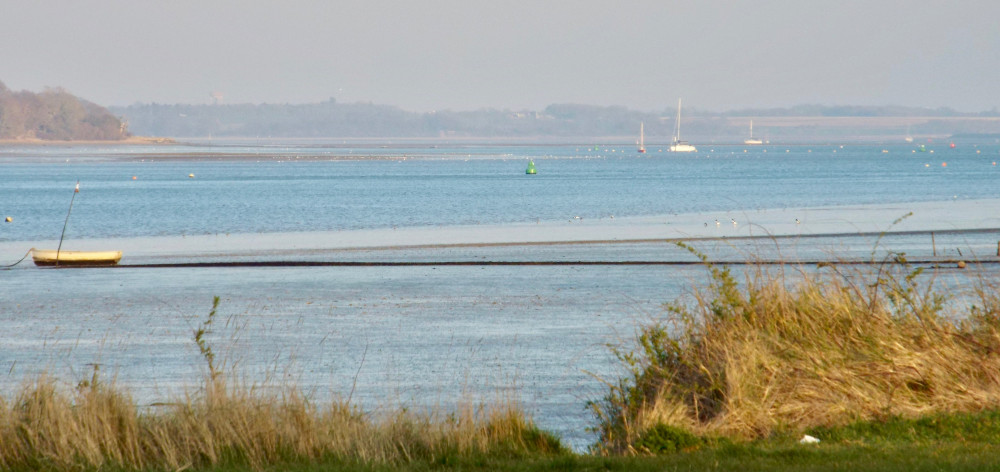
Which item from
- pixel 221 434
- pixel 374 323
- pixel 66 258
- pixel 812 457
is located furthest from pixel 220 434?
pixel 66 258

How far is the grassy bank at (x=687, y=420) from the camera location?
25.3 ft

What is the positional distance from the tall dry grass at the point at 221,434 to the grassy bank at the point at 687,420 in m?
0.01

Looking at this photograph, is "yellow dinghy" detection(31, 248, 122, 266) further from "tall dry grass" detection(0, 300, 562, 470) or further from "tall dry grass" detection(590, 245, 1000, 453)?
"tall dry grass" detection(590, 245, 1000, 453)

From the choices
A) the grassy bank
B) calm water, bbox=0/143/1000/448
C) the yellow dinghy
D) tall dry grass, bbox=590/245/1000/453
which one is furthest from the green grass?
the yellow dinghy

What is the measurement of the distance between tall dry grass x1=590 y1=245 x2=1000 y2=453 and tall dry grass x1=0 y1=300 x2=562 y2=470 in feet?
3.17

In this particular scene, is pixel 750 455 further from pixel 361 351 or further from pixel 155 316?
pixel 155 316

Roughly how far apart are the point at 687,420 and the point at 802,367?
127 cm

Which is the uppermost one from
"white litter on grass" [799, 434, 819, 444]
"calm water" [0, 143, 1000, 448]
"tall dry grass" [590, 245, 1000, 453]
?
"tall dry grass" [590, 245, 1000, 453]

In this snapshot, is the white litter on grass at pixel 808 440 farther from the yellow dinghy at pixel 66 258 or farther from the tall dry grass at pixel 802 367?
the yellow dinghy at pixel 66 258

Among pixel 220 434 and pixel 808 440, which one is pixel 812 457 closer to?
pixel 808 440

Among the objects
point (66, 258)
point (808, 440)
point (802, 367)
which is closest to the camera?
point (808, 440)

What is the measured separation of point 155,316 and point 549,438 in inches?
408

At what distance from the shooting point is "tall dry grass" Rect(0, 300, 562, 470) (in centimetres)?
791

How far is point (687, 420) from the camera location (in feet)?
28.3
